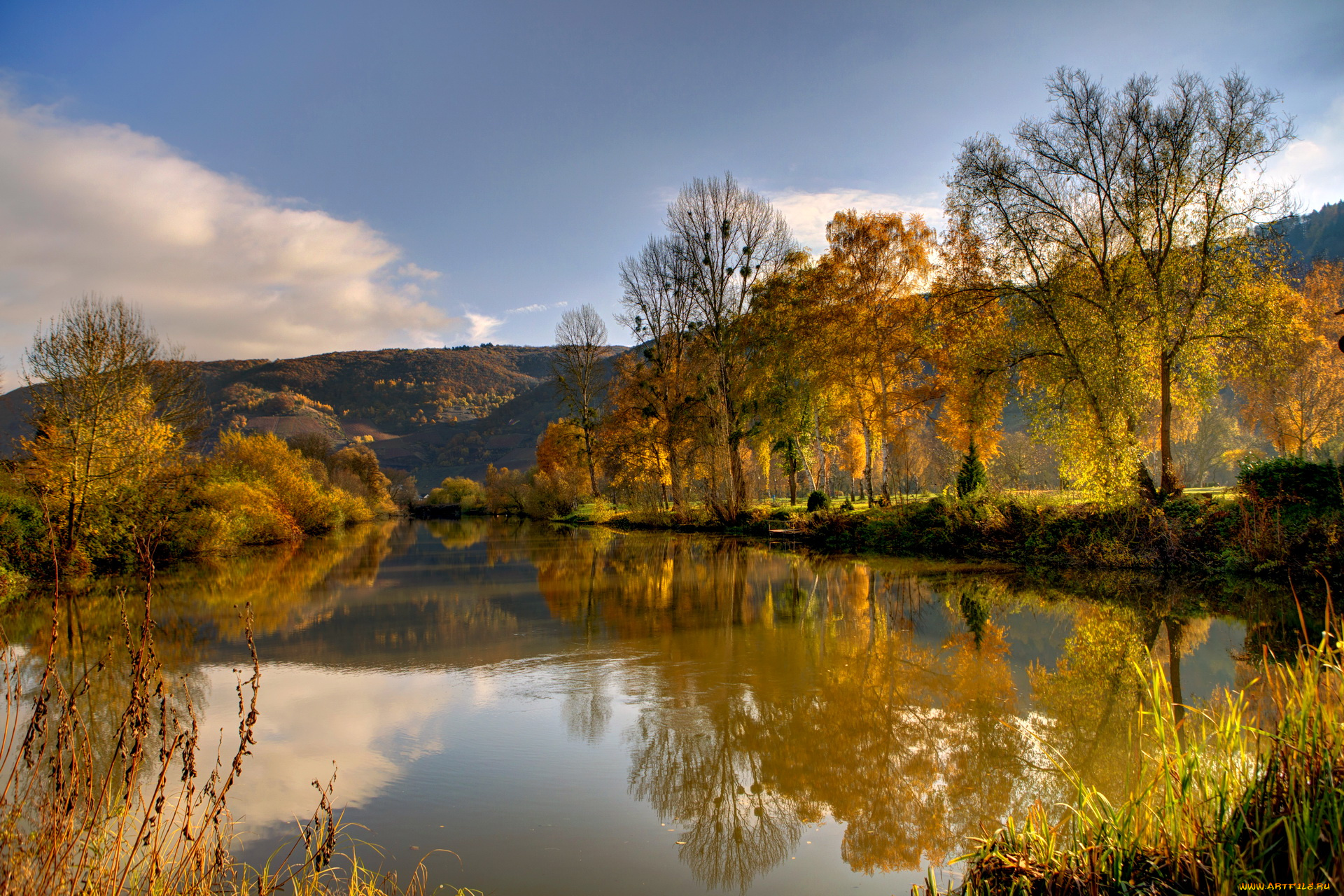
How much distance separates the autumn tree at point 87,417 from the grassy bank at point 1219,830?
71.7ft

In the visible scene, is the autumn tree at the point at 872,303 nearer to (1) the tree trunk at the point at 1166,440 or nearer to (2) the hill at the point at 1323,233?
(1) the tree trunk at the point at 1166,440

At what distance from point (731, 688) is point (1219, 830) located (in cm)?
490

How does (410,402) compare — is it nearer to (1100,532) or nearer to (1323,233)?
(1100,532)

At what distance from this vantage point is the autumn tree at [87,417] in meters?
17.9

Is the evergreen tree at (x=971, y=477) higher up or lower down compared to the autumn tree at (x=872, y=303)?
lower down

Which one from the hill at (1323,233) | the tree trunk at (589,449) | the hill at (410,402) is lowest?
the tree trunk at (589,449)

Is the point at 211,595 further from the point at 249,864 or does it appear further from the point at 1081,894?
the point at 1081,894

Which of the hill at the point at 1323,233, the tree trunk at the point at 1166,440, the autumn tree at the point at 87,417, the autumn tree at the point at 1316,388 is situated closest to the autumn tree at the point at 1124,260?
the tree trunk at the point at 1166,440

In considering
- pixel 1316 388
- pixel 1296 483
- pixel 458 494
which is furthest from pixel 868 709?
pixel 458 494

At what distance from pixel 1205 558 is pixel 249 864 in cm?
1602

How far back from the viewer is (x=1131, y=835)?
2.94 meters

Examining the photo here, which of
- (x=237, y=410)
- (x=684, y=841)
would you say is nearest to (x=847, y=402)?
(x=684, y=841)

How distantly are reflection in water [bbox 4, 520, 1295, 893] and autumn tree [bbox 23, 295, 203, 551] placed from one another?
191 inches

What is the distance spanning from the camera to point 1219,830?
2.74 meters
